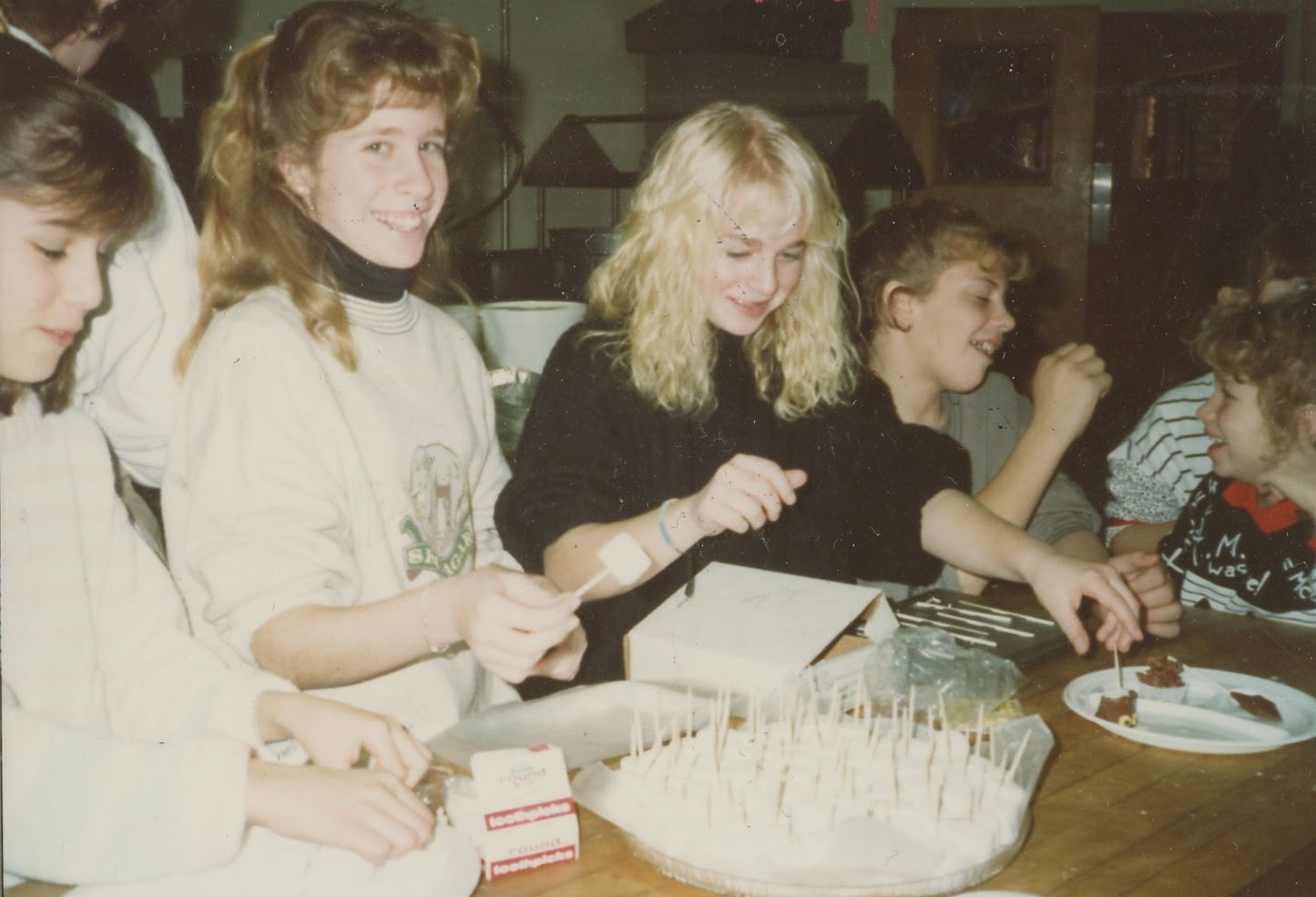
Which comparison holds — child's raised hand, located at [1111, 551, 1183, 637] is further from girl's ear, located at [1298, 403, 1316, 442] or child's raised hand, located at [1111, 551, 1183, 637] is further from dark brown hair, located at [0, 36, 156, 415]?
dark brown hair, located at [0, 36, 156, 415]

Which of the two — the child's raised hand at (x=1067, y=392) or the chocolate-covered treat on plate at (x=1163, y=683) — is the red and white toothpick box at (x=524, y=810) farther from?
the child's raised hand at (x=1067, y=392)

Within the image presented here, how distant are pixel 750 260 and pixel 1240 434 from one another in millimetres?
1029

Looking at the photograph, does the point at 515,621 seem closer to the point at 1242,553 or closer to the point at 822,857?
the point at 822,857

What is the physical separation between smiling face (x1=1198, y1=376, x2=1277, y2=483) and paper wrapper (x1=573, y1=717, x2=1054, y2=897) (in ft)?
4.36

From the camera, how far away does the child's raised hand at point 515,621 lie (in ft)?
3.18

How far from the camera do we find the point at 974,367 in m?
2.09

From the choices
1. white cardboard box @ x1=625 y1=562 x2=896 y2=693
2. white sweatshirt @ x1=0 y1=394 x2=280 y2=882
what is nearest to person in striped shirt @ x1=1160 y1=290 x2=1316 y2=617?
white cardboard box @ x1=625 y1=562 x2=896 y2=693

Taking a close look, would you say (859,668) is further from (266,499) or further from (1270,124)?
(1270,124)

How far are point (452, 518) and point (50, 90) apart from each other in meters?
0.63

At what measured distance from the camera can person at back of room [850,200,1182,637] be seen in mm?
1941

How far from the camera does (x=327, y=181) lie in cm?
129

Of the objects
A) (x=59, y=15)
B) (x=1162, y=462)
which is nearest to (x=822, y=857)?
(x=59, y=15)

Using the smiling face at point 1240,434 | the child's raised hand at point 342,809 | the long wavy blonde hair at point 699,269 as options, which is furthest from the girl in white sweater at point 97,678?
the smiling face at point 1240,434

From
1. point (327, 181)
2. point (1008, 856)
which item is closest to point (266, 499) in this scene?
point (327, 181)
